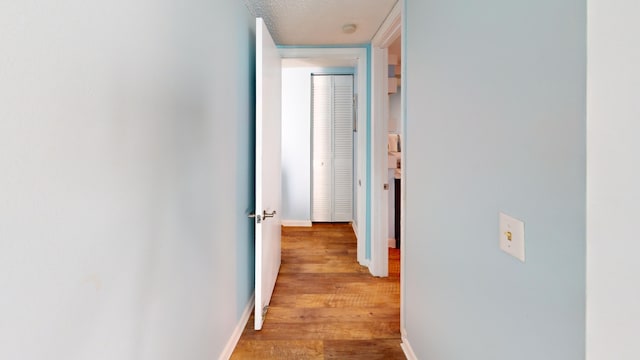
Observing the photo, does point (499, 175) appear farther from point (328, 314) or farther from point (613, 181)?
point (328, 314)

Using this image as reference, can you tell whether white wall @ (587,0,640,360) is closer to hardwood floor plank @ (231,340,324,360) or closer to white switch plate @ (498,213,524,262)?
white switch plate @ (498,213,524,262)

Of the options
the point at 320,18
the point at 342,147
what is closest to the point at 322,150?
the point at 342,147

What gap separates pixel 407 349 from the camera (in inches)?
70.1

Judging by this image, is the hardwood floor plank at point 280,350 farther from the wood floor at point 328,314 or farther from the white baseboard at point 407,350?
the white baseboard at point 407,350

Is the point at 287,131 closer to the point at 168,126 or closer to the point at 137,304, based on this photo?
the point at 168,126

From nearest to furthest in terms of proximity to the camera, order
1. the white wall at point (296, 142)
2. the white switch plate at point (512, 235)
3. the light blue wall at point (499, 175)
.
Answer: the light blue wall at point (499, 175) < the white switch plate at point (512, 235) < the white wall at point (296, 142)

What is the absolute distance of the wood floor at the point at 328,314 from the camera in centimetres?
182

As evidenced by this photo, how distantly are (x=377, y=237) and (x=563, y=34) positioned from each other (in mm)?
2349

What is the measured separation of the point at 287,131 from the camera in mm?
4660

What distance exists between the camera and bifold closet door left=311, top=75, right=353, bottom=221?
461 centimetres

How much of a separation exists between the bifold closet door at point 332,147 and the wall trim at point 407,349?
290 cm

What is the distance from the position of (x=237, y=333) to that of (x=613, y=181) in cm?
196

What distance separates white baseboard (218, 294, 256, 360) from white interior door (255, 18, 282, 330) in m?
0.11

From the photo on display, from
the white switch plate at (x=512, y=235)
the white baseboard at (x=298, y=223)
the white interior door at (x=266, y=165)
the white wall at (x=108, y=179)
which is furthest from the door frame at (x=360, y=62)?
the white switch plate at (x=512, y=235)
